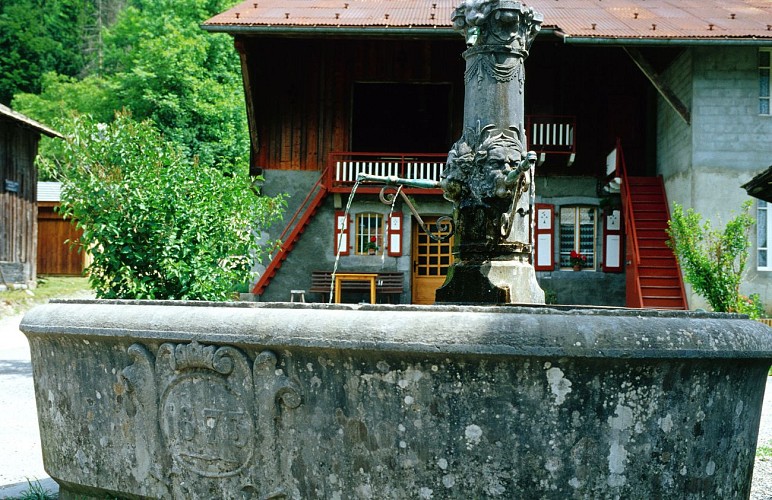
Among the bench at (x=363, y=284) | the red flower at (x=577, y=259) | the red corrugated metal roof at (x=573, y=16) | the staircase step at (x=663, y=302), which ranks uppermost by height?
the red corrugated metal roof at (x=573, y=16)

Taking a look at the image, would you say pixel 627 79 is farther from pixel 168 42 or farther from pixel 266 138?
pixel 168 42

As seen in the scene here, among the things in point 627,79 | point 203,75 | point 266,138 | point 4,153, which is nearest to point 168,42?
point 203,75

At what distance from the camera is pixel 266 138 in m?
18.9

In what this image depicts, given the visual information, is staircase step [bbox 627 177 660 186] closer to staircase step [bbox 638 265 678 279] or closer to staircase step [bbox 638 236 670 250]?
staircase step [bbox 638 236 670 250]

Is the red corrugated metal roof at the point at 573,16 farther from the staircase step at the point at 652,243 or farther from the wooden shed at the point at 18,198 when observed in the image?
the wooden shed at the point at 18,198

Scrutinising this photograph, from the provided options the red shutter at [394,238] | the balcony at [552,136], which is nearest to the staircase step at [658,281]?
the balcony at [552,136]

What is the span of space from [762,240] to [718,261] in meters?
2.76

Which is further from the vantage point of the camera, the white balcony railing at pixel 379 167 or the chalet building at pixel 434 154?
the white balcony railing at pixel 379 167

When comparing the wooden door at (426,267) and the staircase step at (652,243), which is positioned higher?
the staircase step at (652,243)

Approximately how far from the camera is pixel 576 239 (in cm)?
1836

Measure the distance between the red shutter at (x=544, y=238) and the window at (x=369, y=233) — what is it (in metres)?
3.55

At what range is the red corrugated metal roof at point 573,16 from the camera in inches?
606

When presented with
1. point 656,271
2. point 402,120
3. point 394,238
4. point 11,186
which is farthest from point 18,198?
point 656,271

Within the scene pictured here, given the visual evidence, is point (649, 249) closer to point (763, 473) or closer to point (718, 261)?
point (718, 261)
